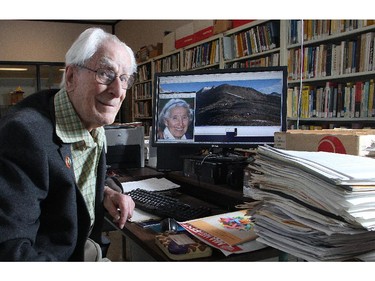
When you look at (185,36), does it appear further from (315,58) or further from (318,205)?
(318,205)

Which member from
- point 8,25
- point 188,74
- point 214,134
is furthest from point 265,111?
point 8,25

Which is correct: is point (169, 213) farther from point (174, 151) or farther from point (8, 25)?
point (8, 25)

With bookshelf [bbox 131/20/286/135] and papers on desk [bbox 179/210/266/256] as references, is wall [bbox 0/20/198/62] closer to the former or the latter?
bookshelf [bbox 131/20/286/135]

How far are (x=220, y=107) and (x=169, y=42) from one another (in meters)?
3.99

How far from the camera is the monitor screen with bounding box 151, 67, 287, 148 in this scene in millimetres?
1540

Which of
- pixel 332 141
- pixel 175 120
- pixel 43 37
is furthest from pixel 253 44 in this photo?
pixel 43 37

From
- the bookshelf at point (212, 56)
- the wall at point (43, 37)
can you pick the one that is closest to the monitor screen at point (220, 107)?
the bookshelf at point (212, 56)

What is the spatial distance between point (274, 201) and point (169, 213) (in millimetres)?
522

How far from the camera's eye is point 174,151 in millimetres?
1877

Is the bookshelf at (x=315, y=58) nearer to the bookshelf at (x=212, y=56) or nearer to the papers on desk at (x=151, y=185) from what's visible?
the bookshelf at (x=212, y=56)

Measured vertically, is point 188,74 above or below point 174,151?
above

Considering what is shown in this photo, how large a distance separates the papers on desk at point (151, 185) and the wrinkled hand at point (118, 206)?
329 mm

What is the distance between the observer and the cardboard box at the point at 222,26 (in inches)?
157
